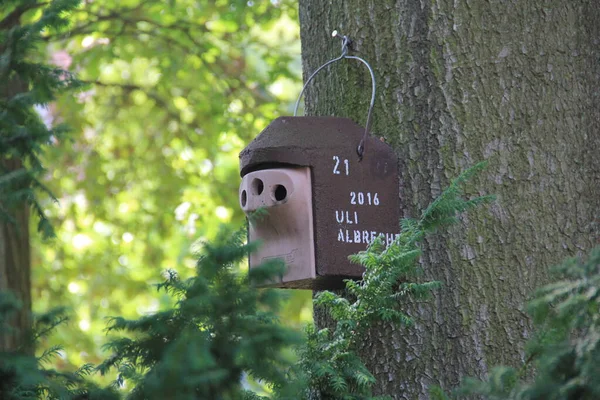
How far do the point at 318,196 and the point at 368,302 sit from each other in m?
0.41

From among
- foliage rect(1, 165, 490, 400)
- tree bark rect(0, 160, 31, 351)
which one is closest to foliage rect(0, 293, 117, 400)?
foliage rect(1, 165, 490, 400)

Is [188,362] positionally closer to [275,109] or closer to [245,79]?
[275,109]

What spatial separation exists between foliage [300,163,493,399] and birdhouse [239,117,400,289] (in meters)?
0.24

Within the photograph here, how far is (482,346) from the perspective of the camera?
239 cm

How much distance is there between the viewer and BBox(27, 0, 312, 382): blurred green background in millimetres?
6207

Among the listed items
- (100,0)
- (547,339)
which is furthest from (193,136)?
(547,339)

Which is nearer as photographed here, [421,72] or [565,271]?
[565,271]

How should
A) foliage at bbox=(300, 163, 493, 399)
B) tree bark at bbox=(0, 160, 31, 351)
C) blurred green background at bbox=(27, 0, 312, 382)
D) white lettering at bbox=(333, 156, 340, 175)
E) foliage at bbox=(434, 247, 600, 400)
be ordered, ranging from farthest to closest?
blurred green background at bbox=(27, 0, 312, 382) → tree bark at bbox=(0, 160, 31, 351) → white lettering at bbox=(333, 156, 340, 175) → foliage at bbox=(300, 163, 493, 399) → foliage at bbox=(434, 247, 600, 400)

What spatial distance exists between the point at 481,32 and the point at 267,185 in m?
0.80

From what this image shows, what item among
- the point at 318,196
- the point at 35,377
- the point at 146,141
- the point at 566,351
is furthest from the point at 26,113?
the point at 146,141

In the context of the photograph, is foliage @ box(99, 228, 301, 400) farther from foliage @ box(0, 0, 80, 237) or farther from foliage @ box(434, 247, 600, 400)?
foliage @ box(0, 0, 80, 237)

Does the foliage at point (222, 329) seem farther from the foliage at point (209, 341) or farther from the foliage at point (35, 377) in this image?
the foliage at point (35, 377)

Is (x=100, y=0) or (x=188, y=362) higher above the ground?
(x=100, y=0)

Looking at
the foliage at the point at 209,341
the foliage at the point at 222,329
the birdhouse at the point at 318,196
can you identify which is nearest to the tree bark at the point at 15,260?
the birdhouse at the point at 318,196
